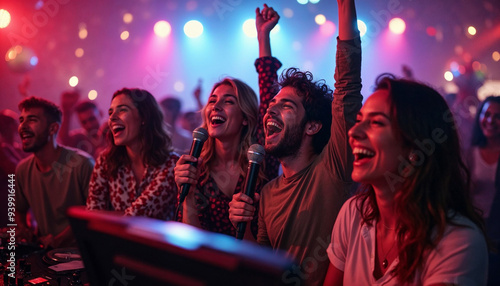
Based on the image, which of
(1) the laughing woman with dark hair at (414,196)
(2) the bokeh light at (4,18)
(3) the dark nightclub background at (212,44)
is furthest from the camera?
(3) the dark nightclub background at (212,44)

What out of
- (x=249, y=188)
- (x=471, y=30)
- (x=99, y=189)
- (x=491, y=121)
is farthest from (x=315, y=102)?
(x=471, y=30)

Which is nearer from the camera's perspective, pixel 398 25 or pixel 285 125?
pixel 285 125

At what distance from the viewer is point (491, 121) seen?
317cm

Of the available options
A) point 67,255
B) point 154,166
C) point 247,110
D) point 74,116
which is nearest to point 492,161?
point 247,110

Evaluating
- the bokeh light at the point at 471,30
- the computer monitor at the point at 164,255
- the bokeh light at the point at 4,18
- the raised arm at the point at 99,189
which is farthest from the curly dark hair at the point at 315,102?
the bokeh light at the point at 471,30

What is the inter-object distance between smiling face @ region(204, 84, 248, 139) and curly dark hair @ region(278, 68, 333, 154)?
405 millimetres

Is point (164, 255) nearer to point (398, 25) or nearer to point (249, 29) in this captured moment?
point (249, 29)

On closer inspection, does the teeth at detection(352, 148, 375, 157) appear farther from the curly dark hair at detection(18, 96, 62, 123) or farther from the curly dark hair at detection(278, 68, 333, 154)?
the curly dark hair at detection(18, 96, 62, 123)

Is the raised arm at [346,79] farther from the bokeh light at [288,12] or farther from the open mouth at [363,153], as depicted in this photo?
the bokeh light at [288,12]

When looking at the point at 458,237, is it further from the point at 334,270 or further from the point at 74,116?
the point at 74,116

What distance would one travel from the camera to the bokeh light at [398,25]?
5.68m

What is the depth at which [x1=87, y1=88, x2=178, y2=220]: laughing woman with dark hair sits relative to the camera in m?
2.38

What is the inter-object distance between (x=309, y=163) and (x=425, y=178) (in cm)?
65

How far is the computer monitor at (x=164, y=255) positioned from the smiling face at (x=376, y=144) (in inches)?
26.0
